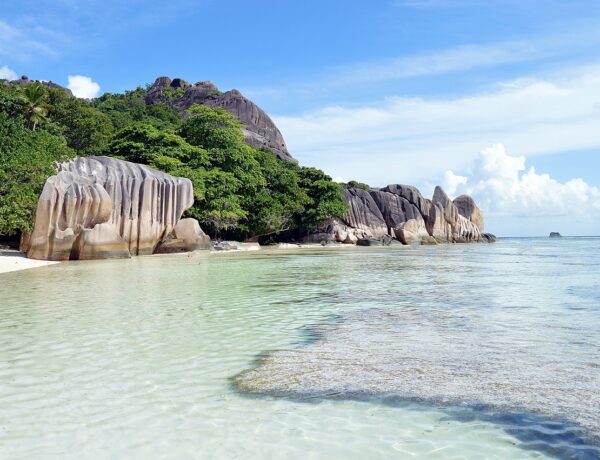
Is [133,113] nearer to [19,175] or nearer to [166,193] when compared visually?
[166,193]

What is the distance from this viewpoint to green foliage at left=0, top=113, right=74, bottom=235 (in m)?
18.3

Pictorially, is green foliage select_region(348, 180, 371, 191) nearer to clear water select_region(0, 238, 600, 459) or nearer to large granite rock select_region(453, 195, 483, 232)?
large granite rock select_region(453, 195, 483, 232)

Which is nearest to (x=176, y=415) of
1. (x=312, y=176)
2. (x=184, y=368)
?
(x=184, y=368)

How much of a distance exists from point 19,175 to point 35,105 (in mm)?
18235

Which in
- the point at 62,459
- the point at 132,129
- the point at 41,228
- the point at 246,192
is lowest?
the point at 62,459

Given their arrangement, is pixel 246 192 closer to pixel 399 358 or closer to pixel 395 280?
pixel 395 280

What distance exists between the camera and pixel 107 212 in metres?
20.5

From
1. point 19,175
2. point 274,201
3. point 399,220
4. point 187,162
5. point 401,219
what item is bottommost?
point 399,220

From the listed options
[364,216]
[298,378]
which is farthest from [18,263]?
[364,216]

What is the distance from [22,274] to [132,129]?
20336 mm

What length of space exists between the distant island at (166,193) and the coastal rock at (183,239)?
0.05m

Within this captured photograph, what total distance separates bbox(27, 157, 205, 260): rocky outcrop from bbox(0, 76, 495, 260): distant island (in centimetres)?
5

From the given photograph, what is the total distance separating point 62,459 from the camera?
111 inches

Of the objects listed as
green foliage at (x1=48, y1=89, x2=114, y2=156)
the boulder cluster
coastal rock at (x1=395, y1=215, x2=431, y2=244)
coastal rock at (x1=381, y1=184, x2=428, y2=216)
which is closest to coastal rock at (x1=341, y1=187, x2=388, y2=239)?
the boulder cluster
